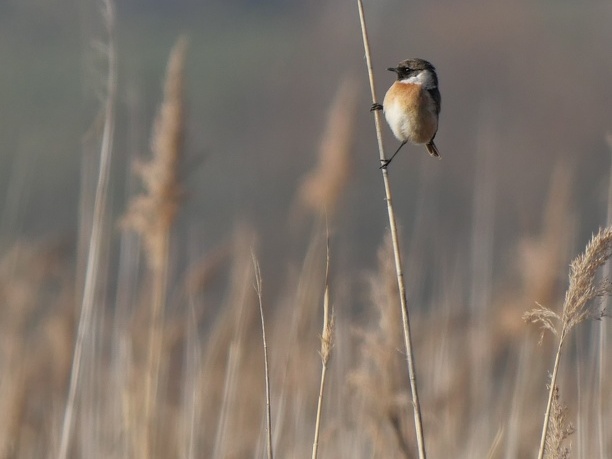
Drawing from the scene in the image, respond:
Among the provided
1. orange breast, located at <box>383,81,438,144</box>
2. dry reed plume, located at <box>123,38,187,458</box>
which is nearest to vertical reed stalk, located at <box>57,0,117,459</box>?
dry reed plume, located at <box>123,38,187,458</box>

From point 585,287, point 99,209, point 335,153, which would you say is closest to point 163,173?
point 99,209

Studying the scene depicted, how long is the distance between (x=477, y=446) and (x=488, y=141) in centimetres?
117

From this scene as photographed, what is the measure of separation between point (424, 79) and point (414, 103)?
11cm

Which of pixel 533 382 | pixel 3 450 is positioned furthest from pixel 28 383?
pixel 533 382

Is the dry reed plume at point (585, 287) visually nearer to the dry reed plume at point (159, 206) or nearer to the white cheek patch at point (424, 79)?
the white cheek patch at point (424, 79)

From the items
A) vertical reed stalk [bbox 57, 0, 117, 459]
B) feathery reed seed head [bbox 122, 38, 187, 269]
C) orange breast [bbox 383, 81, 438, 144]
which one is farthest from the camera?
feathery reed seed head [bbox 122, 38, 187, 269]

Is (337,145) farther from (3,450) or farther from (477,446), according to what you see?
(3,450)

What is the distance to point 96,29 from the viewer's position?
233cm

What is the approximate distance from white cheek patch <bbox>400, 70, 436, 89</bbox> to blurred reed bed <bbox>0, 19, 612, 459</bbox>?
0.55 m

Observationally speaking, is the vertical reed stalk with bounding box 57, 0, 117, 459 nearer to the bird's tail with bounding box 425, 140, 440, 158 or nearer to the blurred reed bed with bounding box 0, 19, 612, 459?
the blurred reed bed with bounding box 0, 19, 612, 459

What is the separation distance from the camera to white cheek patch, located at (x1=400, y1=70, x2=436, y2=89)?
8.69 ft

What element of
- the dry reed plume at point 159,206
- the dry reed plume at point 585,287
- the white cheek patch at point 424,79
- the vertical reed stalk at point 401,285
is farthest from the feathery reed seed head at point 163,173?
the dry reed plume at point 585,287

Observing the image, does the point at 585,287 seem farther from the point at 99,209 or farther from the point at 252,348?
the point at 252,348

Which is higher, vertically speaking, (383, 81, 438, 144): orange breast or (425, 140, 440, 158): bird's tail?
(383, 81, 438, 144): orange breast
